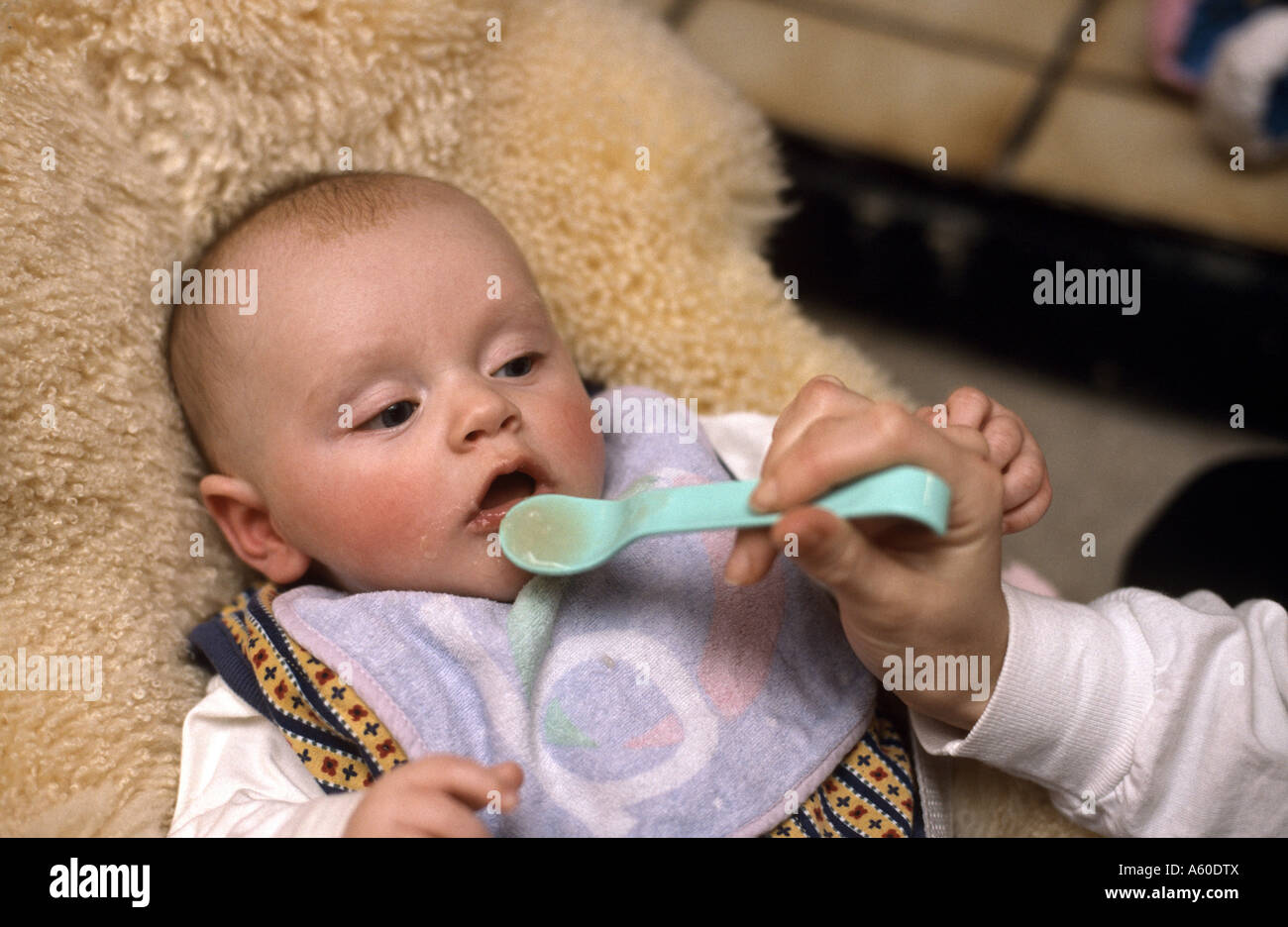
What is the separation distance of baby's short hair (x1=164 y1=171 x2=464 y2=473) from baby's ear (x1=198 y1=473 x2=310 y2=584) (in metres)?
0.02

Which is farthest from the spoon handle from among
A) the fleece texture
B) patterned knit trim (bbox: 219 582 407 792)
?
the fleece texture

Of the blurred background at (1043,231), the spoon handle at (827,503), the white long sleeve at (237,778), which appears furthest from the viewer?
the blurred background at (1043,231)

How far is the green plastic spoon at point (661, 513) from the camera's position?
2.05 feet

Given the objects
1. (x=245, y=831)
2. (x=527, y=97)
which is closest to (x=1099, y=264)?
(x=527, y=97)

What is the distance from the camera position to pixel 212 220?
3.06 feet

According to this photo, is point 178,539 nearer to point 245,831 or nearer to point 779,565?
point 245,831

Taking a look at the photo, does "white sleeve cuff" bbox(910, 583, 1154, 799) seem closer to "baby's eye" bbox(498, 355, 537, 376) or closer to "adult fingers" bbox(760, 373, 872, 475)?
"adult fingers" bbox(760, 373, 872, 475)

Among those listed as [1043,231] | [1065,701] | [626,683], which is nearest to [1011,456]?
[1065,701]

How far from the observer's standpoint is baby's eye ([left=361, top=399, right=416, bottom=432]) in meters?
0.83

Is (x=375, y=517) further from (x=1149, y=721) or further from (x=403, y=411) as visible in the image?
(x=1149, y=721)

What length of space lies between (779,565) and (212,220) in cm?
52

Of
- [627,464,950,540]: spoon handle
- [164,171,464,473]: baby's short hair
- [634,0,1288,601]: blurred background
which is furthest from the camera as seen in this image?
[634,0,1288,601]: blurred background

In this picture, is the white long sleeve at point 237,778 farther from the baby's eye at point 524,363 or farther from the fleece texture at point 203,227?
the baby's eye at point 524,363

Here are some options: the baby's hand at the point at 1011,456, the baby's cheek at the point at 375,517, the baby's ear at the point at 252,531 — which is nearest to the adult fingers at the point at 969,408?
the baby's hand at the point at 1011,456
